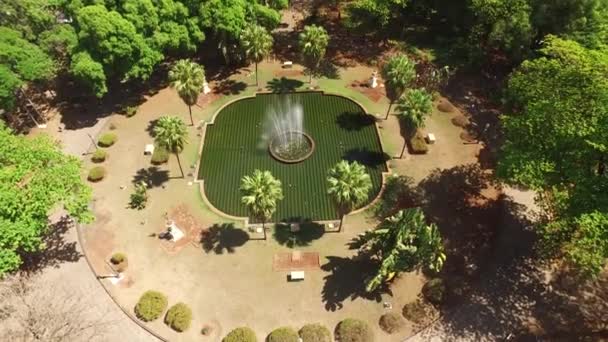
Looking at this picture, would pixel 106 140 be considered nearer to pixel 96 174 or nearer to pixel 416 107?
pixel 96 174

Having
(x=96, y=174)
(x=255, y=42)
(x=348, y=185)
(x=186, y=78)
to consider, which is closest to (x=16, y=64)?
(x=96, y=174)

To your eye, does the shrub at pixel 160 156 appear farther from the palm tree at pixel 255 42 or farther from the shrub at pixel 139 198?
the palm tree at pixel 255 42

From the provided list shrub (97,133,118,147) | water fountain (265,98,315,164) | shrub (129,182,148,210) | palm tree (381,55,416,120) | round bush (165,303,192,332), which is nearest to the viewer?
round bush (165,303,192,332)

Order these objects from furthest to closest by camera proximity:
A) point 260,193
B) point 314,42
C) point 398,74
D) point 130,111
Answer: point 130,111 → point 314,42 → point 398,74 → point 260,193

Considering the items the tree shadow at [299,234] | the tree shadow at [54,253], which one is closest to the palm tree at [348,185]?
the tree shadow at [299,234]

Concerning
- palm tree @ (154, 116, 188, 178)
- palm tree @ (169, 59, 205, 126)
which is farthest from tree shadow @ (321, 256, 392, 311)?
palm tree @ (169, 59, 205, 126)

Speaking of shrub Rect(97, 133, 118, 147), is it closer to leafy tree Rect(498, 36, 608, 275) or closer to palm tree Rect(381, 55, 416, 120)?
palm tree Rect(381, 55, 416, 120)
